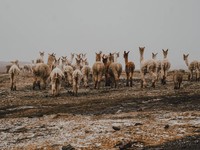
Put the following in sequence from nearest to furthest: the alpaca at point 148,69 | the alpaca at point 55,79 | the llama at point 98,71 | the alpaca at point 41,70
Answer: the alpaca at point 55,79, the alpaca at point 148,69, the alpaca at point 41,70, the llama at point 98,71

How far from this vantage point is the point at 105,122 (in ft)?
52.6

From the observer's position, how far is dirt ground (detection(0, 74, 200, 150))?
1307 centimetres

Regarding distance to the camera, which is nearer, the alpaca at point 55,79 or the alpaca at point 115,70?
the alpaca at point 55,79

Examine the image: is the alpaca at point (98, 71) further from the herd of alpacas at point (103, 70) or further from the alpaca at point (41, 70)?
the alpaca at point (41, 70)

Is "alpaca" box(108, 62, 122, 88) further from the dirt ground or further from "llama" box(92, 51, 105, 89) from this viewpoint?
the dirt ground

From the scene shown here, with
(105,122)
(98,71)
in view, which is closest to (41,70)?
(98,71)

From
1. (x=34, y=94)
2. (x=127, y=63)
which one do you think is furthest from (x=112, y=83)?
(x=34, y=94)

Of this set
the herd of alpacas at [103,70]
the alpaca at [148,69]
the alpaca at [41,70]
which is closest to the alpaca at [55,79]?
the herd of alpacas at [103,70]

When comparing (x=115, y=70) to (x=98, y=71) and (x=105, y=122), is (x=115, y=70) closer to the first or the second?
(x=98, y=71)

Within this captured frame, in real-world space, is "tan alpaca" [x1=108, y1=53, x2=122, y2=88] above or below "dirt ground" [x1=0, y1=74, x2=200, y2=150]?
above

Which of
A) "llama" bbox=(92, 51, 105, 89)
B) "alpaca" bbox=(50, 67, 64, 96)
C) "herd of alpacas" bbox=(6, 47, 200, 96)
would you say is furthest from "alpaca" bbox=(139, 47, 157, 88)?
"alpaca" bbox=(50, 67, 64, 96)

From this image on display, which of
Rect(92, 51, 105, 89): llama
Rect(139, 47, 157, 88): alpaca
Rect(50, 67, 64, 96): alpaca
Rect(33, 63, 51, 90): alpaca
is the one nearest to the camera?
Rect(50, 67, 64, 96): alpaca

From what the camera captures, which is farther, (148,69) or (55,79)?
(148,69)

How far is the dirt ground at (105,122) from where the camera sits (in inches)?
515
